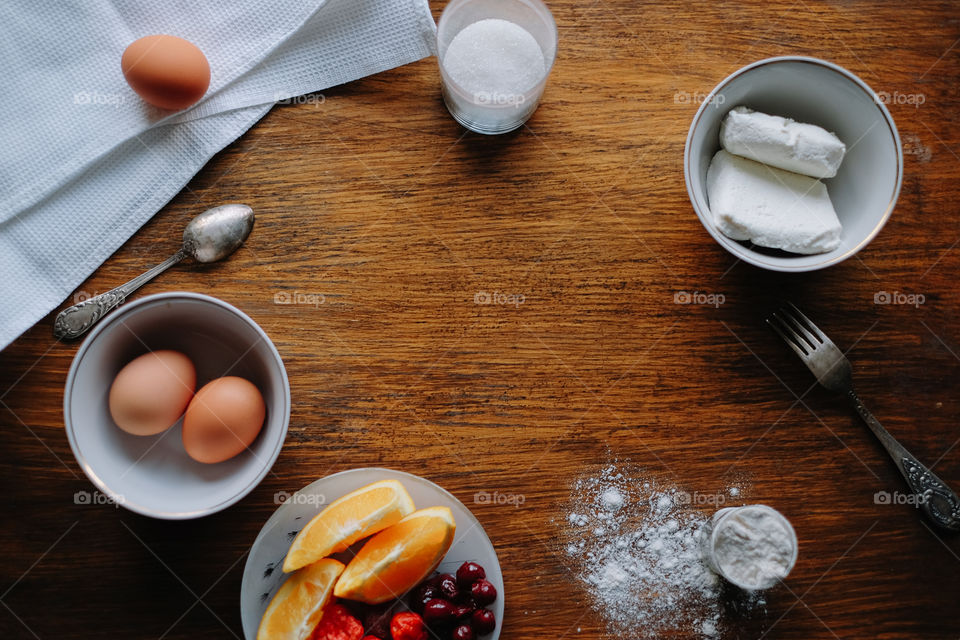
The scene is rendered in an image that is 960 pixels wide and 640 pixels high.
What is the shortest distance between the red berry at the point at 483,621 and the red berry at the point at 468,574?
0.04m

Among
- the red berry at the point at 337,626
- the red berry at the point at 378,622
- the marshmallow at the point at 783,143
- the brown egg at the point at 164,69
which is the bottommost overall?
the red berry at the point at 378,622

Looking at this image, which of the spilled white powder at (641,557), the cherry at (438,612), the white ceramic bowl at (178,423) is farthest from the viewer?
the spilled white powder at (641,557)

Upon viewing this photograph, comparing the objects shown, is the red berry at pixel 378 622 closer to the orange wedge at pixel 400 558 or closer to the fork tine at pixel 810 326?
the orange wedge at pixel 400 558

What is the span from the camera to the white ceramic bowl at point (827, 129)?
3.20ft

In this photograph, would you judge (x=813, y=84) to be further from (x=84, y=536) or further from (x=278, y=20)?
(x=84, y=536)

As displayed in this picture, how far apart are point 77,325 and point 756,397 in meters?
1.08

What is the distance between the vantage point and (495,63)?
3.32 ft

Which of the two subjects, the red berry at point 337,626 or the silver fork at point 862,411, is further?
the silver fork at point 862,411

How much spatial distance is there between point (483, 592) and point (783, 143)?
79 cm

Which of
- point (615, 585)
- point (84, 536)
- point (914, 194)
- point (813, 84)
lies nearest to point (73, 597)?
point (84, 536)

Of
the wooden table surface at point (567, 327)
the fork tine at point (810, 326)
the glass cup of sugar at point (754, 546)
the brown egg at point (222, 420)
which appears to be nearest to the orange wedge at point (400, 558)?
the wooden table surface at point (567, 327)

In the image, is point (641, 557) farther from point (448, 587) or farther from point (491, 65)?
point (491, 65)

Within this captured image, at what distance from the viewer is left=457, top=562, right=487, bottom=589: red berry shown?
3.21 feet

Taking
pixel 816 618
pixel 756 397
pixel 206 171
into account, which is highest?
pixel 206 171
